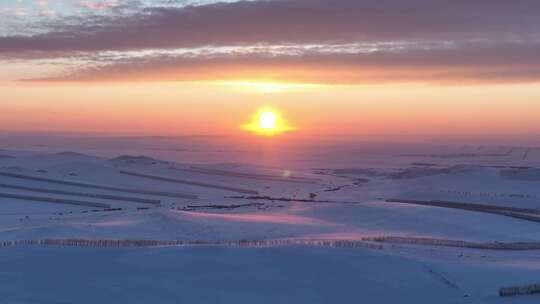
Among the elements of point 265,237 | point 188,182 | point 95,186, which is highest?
point 188,182

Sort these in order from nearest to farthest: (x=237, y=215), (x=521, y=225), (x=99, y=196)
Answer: (x=521, y=225)
(x=237, y=215)
(x=99, y=196)

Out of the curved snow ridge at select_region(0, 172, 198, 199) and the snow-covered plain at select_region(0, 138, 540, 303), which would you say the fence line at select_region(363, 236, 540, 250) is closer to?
the snow-covered plain at select_region(0, 138, 540, 303)

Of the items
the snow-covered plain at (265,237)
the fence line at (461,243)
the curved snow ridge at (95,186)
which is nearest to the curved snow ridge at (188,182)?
the snow-covered plain at (265,237)

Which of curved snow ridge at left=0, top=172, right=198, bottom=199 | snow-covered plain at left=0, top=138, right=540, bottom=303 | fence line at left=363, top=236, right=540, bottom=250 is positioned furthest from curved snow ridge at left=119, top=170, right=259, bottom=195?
fence line at left=363, top=236, right=540, bottom=250

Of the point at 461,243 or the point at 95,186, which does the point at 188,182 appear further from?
the point at 461,243

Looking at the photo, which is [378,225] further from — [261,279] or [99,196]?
[99,196]

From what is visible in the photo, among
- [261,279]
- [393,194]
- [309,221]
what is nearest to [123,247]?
[261,279]

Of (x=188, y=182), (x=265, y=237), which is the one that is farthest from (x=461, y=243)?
(x=188, y=182)

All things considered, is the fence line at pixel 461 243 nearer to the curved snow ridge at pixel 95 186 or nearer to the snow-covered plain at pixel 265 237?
the snow-covered plain at pixel 265 237
